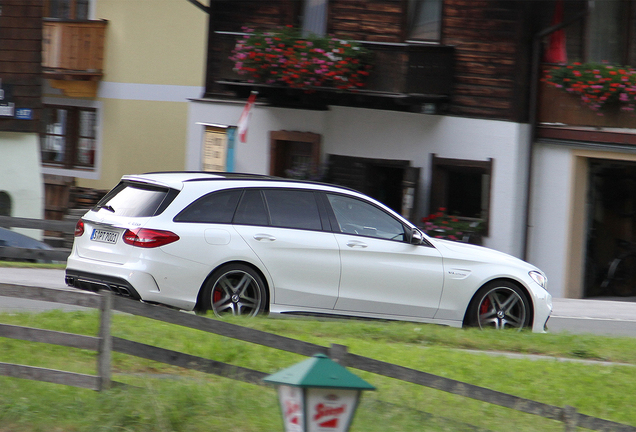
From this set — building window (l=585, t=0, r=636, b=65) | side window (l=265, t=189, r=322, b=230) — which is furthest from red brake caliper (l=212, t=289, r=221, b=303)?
building window (l=585, t=0, r=636, b=65)

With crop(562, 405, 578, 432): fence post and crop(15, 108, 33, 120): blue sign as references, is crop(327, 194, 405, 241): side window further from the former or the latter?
crop(15, 108, 33, 120): blue sign

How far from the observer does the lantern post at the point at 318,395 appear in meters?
3.37

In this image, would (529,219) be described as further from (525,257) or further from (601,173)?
(601,173)

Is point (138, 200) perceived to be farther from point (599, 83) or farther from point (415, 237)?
point (599, 83)

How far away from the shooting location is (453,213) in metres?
16.0

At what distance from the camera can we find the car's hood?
355 inches

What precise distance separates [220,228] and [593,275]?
Answer: 1046 centimetres

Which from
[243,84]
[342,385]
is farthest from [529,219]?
[342,385]

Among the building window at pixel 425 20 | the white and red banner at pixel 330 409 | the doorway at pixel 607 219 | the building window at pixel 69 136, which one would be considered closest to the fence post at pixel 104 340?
the white and red banner at pixel 330 409

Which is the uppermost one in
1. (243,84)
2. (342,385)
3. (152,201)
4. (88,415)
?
(243,84)

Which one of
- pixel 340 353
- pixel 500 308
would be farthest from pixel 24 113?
pixel 340 353

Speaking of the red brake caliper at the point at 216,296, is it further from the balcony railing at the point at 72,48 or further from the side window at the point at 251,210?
the balcony railing at the point at 72,48

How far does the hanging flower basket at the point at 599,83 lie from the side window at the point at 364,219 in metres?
7.16

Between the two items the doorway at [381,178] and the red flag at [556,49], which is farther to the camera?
the doorway at [381,178]
